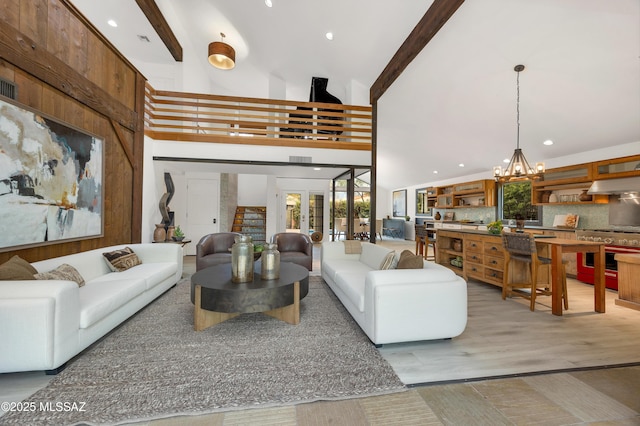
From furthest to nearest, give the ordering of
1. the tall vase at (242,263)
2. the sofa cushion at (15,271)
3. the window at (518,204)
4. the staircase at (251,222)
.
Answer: the staircase at (251,222)
the window at (518,204)
the tall vase at (242,263)
the sofa cushion at (15,271)

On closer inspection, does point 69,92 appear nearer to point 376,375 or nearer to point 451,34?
point 376,375

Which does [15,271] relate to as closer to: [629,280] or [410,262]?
[410,262]

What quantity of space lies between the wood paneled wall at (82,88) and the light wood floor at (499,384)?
7.97 ft

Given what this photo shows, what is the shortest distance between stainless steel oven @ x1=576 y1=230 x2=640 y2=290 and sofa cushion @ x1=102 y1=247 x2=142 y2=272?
6.66m

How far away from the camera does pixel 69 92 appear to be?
2939 millimetres

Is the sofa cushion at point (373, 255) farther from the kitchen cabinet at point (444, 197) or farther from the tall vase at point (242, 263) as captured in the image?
the kitchen cabinet at point (444, 197)

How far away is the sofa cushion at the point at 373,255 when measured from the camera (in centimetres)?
338

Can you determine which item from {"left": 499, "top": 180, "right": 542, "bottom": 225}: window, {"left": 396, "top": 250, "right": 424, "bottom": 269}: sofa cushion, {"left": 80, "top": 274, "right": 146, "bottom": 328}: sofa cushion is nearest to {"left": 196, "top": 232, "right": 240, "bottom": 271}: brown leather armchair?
{"left": 80, "top": 274, "right": 146, "bottom": 328}: sofa cushion

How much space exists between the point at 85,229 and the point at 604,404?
4.92m

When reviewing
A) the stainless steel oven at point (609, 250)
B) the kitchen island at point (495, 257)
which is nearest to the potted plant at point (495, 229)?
the kitchen island at point (495, 257)

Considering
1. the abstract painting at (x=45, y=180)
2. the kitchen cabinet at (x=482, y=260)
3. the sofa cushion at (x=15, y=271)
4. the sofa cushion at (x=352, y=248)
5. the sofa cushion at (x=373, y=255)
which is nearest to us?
the sofa cushion at (x=15, y=271)

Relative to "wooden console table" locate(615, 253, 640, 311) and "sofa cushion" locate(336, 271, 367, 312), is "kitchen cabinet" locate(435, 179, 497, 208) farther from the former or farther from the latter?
"sofa cushion" locate(336, 271, 367, 312)

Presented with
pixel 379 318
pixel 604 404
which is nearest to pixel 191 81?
pixel 379 318

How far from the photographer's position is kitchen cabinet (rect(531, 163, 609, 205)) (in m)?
4.79
